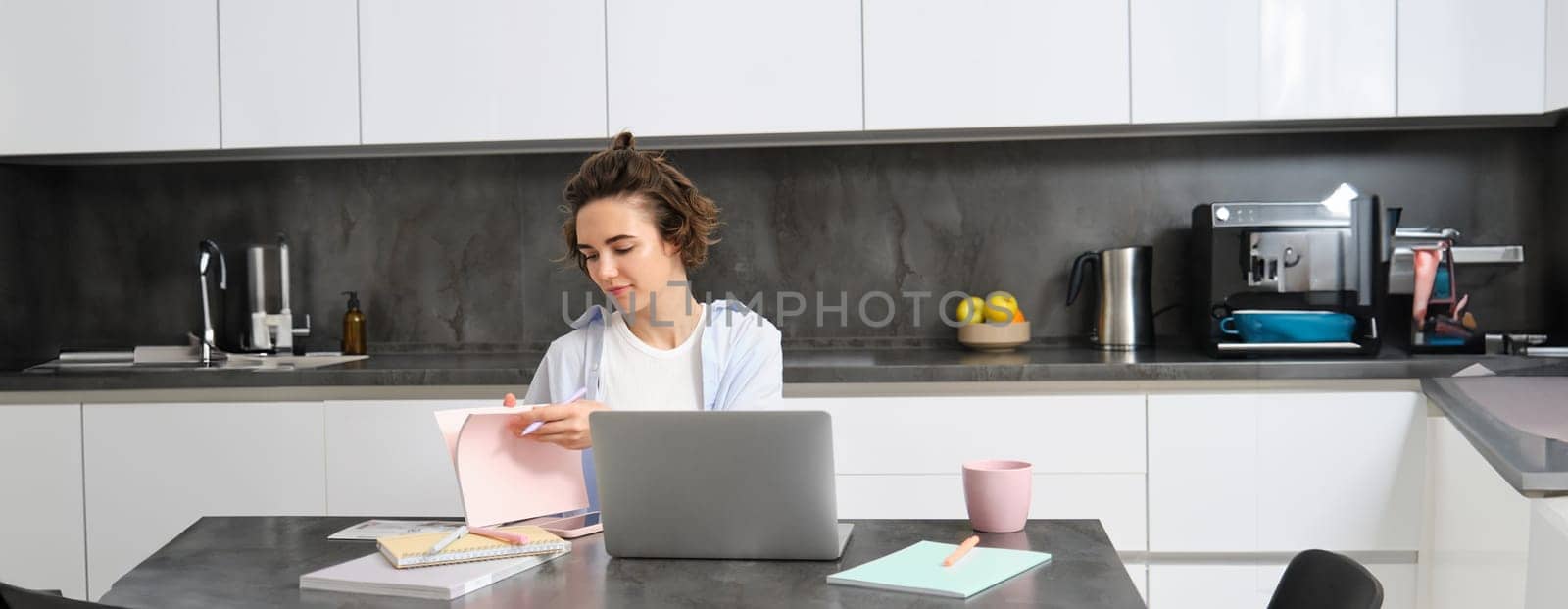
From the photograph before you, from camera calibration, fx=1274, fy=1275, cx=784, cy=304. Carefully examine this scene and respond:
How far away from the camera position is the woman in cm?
199

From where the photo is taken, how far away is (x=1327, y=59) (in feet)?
9.75

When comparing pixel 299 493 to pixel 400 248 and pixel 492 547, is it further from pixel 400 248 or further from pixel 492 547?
pixel 492 547

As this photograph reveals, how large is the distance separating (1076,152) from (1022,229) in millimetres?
250

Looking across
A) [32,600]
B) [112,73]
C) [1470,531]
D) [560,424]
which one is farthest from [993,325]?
[32,600]

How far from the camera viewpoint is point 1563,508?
1648 mm

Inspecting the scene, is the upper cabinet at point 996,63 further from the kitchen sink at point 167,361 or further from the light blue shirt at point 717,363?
the kitchen sink at point 167,361

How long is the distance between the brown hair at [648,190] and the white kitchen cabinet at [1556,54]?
2.04 meters

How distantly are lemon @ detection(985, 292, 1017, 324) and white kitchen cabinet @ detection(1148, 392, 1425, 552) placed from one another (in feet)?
1.82

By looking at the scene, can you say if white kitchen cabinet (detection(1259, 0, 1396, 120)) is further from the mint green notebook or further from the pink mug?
the mint green notebook

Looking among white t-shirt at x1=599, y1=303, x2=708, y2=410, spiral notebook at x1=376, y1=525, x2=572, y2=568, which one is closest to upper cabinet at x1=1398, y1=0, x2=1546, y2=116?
white t-shirt at x1=599, y1=303, x2=708, y2=410

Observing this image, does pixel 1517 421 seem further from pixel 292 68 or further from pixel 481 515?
pixel 292 68

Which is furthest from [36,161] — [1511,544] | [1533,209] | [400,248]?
[1533,209]

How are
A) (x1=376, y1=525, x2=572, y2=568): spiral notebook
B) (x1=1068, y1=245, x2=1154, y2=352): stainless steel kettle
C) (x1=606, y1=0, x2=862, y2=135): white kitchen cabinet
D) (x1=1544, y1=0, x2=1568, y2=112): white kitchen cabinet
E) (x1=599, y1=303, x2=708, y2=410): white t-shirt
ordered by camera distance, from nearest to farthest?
(x1=376, y1=525, x2=572, y2=568): spiral notebook
(x1=599, y1=303, x2=708, y2=410): white t-shirt
(x1=1544, y1=0, x2=1568, y2=112): white kitchen cabinet
(x1=606, y1=0, x2=862, y2=135): white kitchen cabinet
(x1=1068, y1=245, x2=1154, y2=352): stainless steel kettle

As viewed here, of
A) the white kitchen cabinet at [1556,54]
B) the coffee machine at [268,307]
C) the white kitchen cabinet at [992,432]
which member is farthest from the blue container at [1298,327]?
the coffee machine at [268,307]
